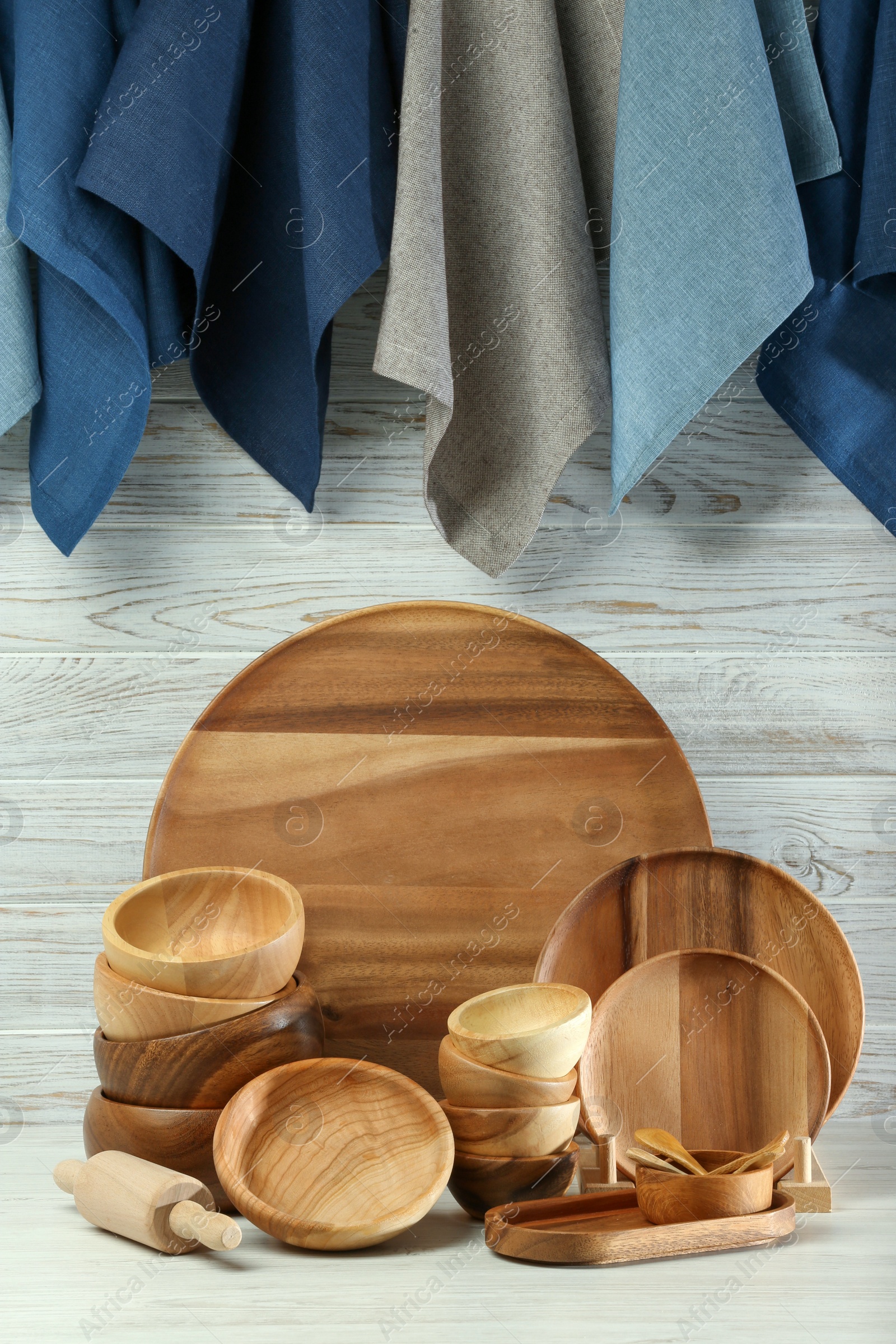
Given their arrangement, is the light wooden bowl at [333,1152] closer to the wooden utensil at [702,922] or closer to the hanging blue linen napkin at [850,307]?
the wooden utensil at [702,922]

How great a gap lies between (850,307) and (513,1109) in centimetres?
64

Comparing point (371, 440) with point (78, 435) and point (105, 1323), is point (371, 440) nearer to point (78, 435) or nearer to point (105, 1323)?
point (78, 435)

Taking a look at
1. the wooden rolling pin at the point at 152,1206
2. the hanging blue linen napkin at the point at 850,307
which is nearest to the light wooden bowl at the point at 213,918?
the wooden rolling pin at the point at 152,1206

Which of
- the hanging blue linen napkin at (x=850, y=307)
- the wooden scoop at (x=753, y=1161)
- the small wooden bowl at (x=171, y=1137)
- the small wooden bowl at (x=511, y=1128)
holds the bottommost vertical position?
the wooden scoop at (x=753, y=1161)

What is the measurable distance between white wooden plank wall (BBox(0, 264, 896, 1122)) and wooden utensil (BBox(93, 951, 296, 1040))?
0.79 ft

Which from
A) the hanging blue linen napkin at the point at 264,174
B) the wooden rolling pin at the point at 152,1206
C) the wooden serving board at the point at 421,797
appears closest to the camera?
the wooden rolling pin at the point at 152,1206

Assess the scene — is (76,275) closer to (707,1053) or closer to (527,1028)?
(527,1028)

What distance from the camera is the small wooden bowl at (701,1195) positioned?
634 millimetres

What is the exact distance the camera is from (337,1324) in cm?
55

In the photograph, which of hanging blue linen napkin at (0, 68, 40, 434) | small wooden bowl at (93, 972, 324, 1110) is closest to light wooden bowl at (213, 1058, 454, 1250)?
small wooden bowl at (93, 972, 324, 1110)

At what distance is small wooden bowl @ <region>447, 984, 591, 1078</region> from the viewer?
655mm

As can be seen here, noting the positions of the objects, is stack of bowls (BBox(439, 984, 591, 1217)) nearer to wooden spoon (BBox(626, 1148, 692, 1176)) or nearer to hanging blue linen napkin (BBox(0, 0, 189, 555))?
wooden spoon (BBox(626, 1148, 692, 1176))

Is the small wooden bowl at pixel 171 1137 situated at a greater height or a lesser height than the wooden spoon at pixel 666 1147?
greater

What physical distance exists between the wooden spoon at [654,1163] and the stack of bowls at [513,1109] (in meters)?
0.04
